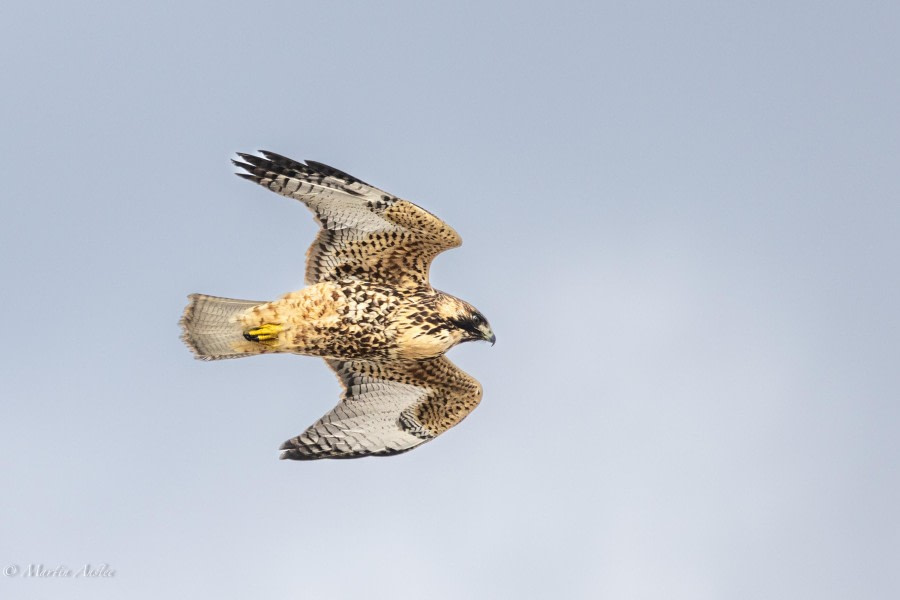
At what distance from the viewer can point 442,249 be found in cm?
1582

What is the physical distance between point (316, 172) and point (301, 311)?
5.37 feet

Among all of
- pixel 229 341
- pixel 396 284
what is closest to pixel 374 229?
pixel 396 284

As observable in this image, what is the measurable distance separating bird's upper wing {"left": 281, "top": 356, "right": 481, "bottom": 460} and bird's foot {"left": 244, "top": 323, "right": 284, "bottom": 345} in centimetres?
154

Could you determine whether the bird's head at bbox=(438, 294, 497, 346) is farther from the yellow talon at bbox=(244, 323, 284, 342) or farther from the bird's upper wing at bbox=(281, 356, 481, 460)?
the yellow talon at bbox=(244, 323, 284, 342)

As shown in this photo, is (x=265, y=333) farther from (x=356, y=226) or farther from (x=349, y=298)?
(x=356, y=226)

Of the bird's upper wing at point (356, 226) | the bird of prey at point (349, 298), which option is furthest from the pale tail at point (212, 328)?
the bird's upper wing at point (356, 226)

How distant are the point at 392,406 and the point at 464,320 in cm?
194

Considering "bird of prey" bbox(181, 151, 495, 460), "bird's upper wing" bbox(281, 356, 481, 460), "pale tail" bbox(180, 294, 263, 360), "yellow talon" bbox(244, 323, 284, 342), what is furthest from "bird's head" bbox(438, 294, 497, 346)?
"pale tail" bbox(180, 294, 263, 360)

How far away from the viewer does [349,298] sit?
15867 mm

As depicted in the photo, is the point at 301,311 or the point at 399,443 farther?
the point at 399,443

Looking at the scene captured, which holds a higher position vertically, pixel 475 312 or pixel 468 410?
pixel 475 312

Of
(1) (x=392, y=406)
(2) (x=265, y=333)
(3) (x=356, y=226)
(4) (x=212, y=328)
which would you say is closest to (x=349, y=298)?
(3) (x=356, y=226)

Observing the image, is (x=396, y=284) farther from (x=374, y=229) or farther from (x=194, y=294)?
(x=194, y=294)

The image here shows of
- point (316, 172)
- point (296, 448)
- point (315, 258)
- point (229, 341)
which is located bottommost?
point (296, 448)
